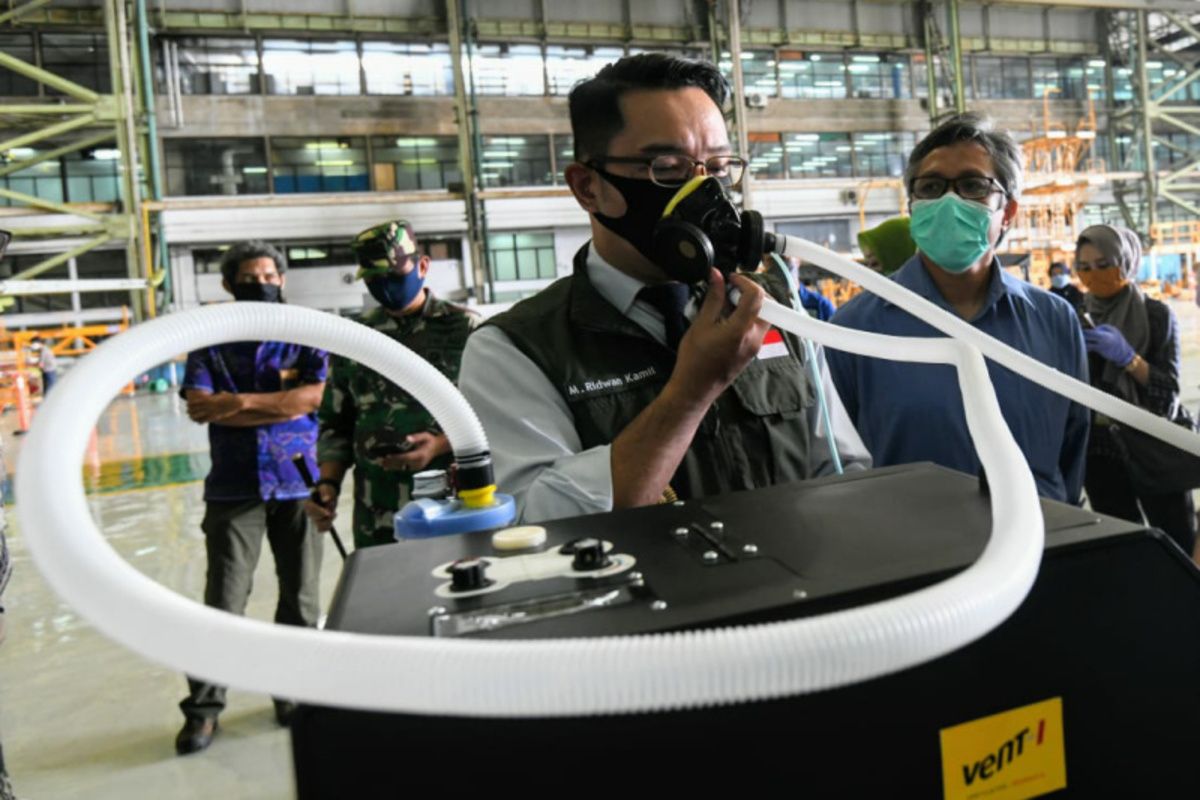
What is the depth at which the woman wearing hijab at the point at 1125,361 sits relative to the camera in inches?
115

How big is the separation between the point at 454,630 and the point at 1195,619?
579 mm

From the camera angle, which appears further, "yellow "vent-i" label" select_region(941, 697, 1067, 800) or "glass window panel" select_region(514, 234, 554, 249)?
"glass window panel" select_region(514, 234, 554, 249)

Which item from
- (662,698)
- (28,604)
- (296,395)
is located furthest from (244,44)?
(662,698)

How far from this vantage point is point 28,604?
4.34 metres

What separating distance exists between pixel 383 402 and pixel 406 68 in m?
16.5

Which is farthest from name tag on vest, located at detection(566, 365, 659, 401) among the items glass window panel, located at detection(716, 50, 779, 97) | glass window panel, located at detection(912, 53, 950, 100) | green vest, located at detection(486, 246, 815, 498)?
glass window panel, located at detection(912, 53, 950, 100)

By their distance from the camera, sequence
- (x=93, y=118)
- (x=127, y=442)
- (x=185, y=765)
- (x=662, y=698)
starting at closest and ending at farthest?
(x=662, y=698) < (x=185, y=765) < (x=127, y=442) < (x=93, y=118)

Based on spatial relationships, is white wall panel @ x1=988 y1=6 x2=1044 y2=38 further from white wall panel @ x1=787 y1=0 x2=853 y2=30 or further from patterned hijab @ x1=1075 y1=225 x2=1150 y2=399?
patterned hijab @ x1=1075 y1=225 x2=1150 y2=399

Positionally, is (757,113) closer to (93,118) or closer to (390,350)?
(93,118)

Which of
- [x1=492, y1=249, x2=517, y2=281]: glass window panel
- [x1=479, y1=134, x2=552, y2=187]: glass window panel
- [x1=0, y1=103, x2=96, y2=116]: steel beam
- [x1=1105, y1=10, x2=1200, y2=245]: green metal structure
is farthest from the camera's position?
[x1=1105, y1=10, x2=1200, y2=245]: green metal structure

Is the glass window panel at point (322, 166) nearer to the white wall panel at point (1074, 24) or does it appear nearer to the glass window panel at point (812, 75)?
the glass window panel at point (812, 75)

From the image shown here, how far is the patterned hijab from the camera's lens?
311cm

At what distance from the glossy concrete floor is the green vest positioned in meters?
0.82

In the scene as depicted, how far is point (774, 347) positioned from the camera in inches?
64.1
